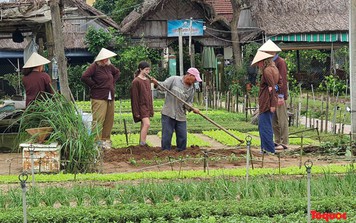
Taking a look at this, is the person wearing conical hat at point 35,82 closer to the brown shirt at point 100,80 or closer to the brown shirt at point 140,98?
the brown shirt at point 100,80

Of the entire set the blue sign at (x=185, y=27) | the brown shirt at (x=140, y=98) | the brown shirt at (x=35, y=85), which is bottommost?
the brown shirt at (x=140, y=98)

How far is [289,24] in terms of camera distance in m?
33.5

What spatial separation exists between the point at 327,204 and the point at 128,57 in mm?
22824

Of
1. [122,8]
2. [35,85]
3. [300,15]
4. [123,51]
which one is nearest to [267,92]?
[35,85]

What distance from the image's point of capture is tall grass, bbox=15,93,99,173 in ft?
35.8

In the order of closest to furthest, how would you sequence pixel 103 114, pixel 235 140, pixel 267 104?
pixel 267 104 → pixel 103 114 → pixel 235 140

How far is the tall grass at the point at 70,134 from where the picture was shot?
35.8 feet

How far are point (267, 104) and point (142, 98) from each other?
2.26m

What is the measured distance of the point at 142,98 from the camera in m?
13.5

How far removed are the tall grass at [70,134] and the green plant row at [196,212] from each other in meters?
3.04

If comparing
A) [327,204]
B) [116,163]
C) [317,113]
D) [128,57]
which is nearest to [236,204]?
[327,204]

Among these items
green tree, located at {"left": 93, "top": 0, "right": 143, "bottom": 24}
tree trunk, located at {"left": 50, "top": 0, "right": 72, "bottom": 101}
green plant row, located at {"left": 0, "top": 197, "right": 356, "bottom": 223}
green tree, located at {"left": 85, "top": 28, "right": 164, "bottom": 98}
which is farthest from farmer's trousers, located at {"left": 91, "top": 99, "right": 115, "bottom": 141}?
green tree, located at {"left": 93, "top": 0, "right": 143, "bottom": 24}

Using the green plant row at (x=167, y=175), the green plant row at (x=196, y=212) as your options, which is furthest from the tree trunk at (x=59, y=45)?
the green plant row at (x=196, y=212)

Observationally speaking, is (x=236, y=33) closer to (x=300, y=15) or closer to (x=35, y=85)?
(x=300, y=15)
